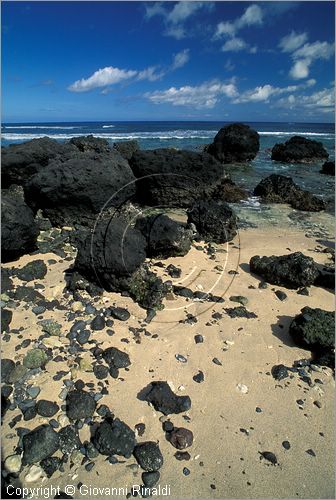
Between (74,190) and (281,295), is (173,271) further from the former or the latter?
(74,190)

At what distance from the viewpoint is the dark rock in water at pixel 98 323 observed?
5.04 m

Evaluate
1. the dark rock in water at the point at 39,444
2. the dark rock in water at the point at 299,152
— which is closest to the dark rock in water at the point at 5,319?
the dark rock in water at the point at 39,444

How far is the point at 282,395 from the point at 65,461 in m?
2.54

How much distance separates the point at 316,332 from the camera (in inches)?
187

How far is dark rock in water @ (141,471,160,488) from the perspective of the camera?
3.21m

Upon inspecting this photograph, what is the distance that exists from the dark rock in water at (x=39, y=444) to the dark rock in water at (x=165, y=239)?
423 cm

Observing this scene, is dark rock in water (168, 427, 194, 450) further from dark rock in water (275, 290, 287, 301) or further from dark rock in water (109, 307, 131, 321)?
dark rock in water (275, 290, 287, 301)

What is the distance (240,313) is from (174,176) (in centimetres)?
845

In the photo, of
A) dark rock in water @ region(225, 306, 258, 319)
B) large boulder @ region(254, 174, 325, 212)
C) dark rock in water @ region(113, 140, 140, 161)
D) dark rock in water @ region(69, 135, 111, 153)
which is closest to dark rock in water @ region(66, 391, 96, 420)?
dark rock in water @ region(225, 306, 258, 319)

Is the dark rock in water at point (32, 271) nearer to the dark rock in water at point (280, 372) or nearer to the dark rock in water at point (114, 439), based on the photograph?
the dark rock in water at point (114, 439)

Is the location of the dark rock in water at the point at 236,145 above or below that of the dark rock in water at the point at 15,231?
above

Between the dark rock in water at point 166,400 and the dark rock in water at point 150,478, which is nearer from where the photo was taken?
the dark rock in water at point 150,478

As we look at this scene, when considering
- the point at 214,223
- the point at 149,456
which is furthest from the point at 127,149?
the point at 149,456

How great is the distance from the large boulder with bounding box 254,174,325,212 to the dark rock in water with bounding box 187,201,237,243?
15.9 feet
